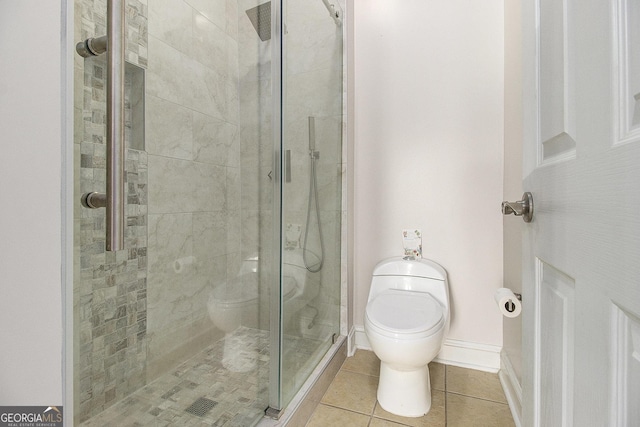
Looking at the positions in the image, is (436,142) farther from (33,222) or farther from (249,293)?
(33,222)

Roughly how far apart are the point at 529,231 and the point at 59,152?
989 mm

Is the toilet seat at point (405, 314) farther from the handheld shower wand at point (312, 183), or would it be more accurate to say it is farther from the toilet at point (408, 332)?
the handheld shower wand at point (312, 183)

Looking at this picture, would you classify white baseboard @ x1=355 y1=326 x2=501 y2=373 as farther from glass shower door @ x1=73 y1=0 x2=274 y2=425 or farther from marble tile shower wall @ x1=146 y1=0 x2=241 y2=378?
marble tile shower wall @ x1=146 y1=0 x2=241 y2=378

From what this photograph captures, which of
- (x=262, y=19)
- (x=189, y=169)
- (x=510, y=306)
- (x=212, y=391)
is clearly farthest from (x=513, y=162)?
(x=212, y=391)

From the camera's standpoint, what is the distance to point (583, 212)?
0.48 metres

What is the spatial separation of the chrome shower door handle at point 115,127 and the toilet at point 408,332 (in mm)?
1050

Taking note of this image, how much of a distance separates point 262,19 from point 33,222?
3.25 feet

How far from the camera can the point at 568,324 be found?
1.81ft

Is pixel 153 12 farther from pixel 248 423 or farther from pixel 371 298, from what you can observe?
pixel 371 298

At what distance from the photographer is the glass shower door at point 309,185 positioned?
1.27m

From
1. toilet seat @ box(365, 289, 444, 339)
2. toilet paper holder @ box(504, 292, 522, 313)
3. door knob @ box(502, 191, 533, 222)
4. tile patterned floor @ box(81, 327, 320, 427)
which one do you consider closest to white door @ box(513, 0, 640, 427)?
door knob @ box(502, 191, 533, 222)

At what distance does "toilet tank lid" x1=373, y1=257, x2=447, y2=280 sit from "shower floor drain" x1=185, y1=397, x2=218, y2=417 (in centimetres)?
106

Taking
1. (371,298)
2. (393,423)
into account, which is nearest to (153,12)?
(371,298)

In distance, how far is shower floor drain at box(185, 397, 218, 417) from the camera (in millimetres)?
952
